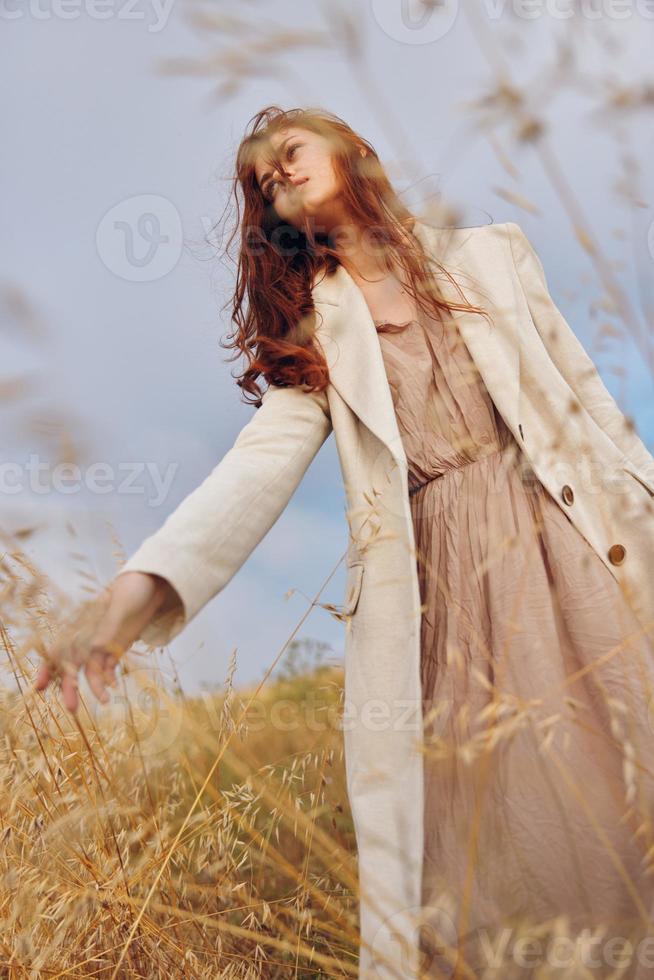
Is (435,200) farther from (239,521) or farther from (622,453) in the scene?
(622,453)

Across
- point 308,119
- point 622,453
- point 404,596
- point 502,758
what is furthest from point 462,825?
point 308,119

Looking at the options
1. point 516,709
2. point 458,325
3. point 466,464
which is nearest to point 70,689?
point 516,709

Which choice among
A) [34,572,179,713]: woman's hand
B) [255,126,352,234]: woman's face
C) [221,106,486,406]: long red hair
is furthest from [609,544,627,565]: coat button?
[255,126,352,234]: woman's face

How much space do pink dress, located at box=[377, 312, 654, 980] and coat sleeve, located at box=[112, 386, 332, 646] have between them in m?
0.19

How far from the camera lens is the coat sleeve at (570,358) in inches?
64.8

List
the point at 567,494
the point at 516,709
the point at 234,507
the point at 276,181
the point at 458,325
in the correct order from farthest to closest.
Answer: the point at 276,181
the point at 458,325
the point at 567,494
the point at 234,507
the point at 516,709

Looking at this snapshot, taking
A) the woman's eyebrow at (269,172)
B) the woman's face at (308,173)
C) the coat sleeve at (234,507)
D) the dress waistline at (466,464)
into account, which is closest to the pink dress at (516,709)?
the dress waistline at (466,464)

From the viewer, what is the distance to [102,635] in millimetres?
1108

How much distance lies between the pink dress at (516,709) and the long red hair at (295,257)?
7.5 inches

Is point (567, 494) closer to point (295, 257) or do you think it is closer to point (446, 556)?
point (446, 556)

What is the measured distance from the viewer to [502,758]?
53.4 inches

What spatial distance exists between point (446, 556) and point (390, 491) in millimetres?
146

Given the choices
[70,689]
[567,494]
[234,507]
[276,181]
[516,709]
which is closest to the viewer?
[70,689]

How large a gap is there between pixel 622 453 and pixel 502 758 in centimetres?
60
